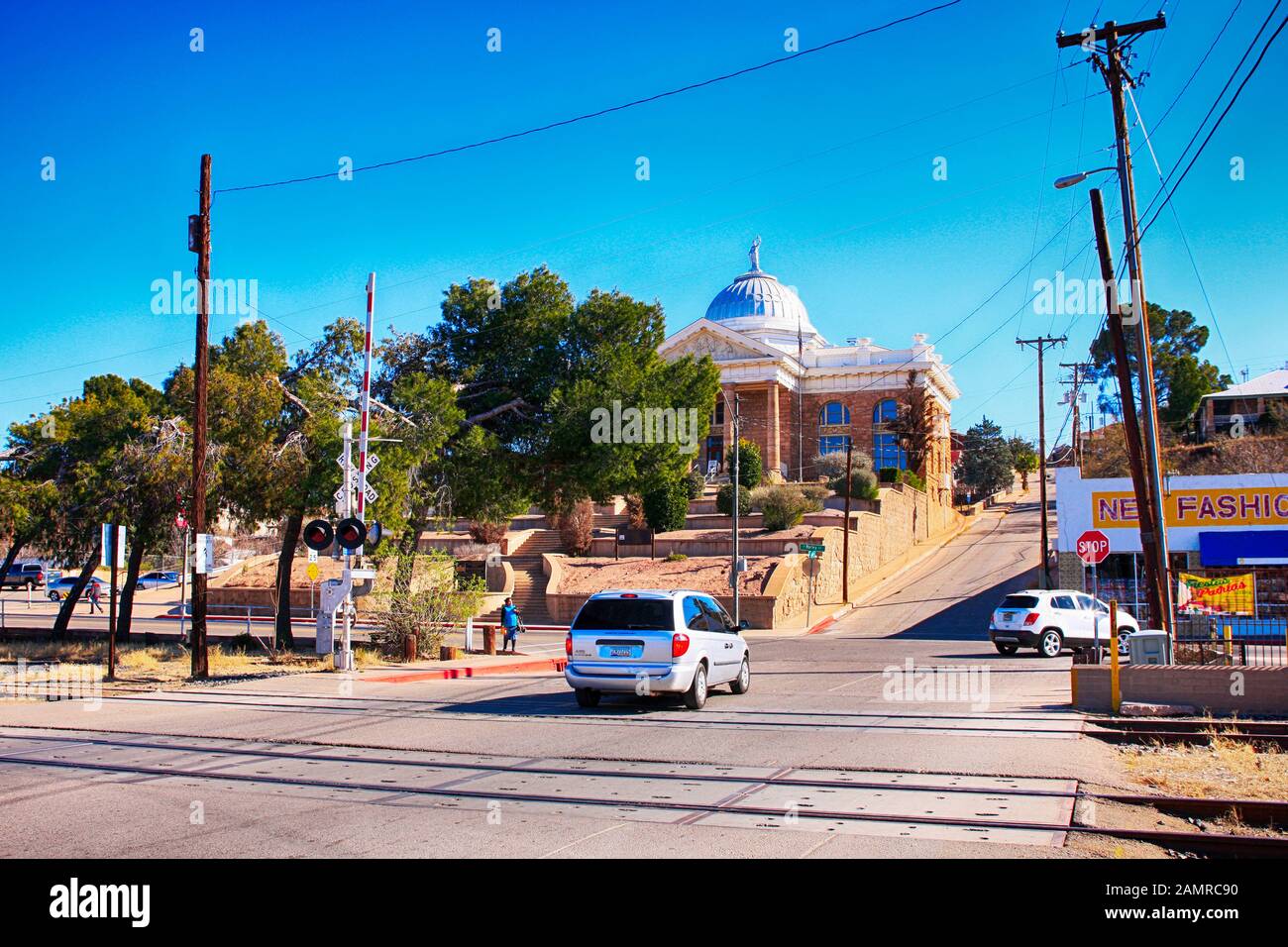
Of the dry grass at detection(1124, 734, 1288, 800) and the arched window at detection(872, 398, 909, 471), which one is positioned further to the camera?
the arched window at detection(872, 398, 909, 471)

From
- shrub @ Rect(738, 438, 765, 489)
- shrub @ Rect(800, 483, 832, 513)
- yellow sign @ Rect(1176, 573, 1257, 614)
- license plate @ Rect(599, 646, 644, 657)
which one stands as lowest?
yellow sign @ Rect(1176, 573, 1257, 614)

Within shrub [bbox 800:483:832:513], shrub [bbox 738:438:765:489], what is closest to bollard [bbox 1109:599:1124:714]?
shrub [bbox 800:483:832:513]

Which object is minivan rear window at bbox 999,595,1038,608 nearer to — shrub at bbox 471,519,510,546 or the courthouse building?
shrub at bbox 471,519,510,546

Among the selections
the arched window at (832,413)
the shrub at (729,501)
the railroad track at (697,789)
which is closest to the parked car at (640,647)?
the railroad track at (697,789)

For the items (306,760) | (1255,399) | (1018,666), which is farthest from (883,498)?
(306,760)

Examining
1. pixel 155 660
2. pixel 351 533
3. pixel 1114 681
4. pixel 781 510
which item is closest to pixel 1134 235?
pixel 1114 681

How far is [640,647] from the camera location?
47.8ft

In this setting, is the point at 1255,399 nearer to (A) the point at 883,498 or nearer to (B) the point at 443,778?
(A) the point at 883,498

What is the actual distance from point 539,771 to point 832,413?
6918 cm

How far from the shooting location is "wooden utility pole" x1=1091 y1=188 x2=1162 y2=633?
2002 cm

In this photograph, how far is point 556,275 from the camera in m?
30.6

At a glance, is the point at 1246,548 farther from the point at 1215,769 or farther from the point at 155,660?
the point at 155,660

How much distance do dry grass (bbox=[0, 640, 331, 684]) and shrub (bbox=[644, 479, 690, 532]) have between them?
87.7 feet

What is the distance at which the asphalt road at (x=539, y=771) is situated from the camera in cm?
723
